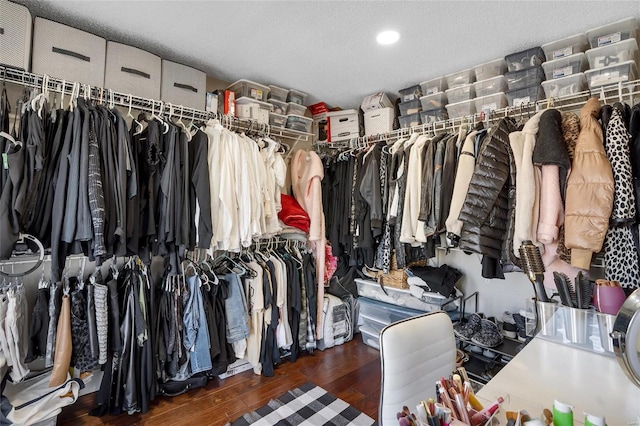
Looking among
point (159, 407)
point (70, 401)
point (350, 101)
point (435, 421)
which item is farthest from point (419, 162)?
point (70, 401)

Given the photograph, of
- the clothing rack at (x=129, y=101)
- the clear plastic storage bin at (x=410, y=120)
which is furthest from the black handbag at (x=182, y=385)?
the clear plastic storage bin at (x=410, y=120)

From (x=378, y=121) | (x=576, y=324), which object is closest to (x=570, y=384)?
(x=576, y=324)

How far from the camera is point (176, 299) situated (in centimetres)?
206

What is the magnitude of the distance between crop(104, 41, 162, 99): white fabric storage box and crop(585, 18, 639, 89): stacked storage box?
2713 millimetres

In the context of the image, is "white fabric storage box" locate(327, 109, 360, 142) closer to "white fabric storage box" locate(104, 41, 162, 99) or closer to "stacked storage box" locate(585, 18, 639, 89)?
"white fabric storage box" locate(104, 41, 162, 99)

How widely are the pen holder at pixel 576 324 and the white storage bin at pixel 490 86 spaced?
5.64 feet

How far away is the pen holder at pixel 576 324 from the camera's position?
1068mm

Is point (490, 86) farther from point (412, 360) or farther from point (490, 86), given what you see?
point (412, 360)

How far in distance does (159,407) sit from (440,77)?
3.11 m

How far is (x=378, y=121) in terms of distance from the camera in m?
2.88

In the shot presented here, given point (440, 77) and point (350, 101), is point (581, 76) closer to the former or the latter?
point (440, 77)

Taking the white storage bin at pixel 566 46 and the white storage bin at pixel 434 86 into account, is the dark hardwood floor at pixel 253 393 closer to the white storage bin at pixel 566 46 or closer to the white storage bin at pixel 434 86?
the white storage bin at pixel 434 86

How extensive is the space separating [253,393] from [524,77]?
9.36 feet

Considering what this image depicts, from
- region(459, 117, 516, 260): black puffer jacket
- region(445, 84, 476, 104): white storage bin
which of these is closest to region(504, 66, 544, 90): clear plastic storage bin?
region(445, 84, 476, 104): white storage bin
